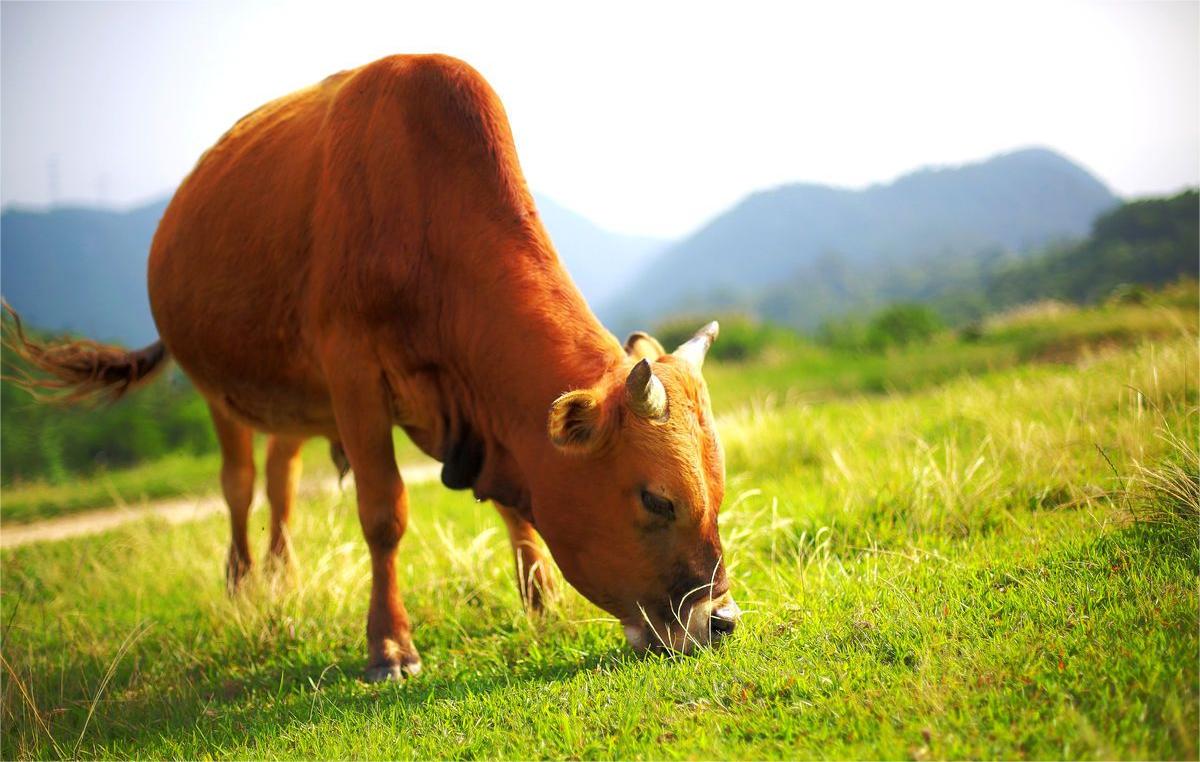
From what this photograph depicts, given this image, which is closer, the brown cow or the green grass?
A: the brown cow

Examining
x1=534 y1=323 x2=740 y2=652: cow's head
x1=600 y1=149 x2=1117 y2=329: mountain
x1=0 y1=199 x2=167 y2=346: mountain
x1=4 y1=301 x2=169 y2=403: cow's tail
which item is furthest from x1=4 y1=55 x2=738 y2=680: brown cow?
x1=600 y1=149 x2=1117 y2=329: mountain

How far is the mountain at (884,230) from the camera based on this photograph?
39.8 meters

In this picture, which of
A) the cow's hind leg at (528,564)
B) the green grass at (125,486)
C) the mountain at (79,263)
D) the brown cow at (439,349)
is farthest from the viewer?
the mountain at (79,263)

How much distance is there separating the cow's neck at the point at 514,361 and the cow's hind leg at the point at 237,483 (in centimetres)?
253

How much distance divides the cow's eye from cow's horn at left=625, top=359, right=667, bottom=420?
0.31m

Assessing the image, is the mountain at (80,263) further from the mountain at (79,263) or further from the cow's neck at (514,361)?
the cow's neck at (514,361)

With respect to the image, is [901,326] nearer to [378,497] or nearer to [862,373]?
[862,373]

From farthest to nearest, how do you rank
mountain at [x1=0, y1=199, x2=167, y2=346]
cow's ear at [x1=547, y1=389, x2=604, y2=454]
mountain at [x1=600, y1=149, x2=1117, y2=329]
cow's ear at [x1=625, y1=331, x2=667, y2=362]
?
mountain at [x1=600, y1=149, x2=1117, y2=329] → mountain at [x1=0, y1=199, x2=167, y2=346] → cow's ear at [x1=625, y1=331, x2=667, y2=362] → cow's ear at [x1=547, y1=389, x2=604, y2=454]

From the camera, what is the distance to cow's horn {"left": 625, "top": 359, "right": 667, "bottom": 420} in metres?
3.50

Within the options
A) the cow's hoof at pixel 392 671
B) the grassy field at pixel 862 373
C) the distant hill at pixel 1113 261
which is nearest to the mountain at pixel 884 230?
the distant hill at pixel 1113 261

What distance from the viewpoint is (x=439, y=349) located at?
456 centimetres

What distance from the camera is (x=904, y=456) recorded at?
6480 millimetres

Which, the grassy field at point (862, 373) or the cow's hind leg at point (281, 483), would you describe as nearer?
the cow's hind leg at point (281, 483)

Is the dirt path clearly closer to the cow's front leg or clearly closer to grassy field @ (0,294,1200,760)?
grassy field @ (0,294,1200,760)
